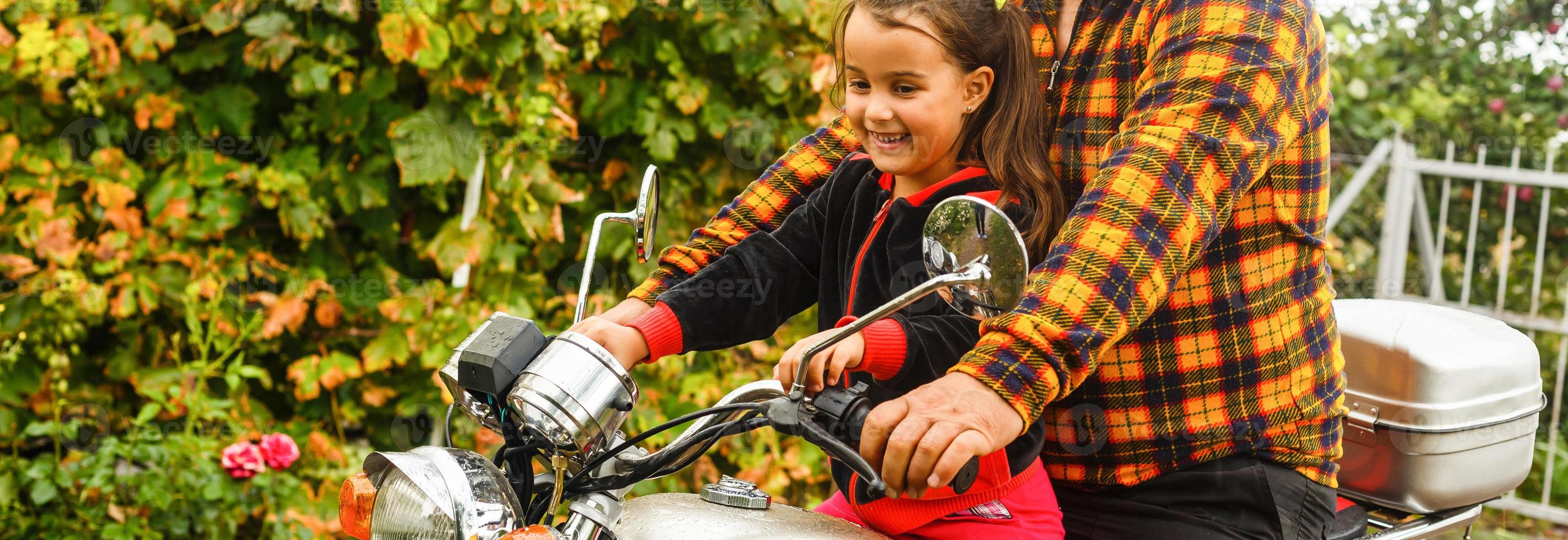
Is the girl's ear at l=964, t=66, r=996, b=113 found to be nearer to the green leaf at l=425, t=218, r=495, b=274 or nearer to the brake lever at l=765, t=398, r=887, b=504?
the brake lever at l=765, t=398, r=887, b=504

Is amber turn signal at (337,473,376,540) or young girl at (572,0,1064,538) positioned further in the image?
young girl at (572,0,1064,538)

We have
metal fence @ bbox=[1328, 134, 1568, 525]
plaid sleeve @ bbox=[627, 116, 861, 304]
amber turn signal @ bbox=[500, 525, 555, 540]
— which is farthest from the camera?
metal fence @ bbox=[1328, 134, 1568, 525]

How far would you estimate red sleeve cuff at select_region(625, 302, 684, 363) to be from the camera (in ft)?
5.66

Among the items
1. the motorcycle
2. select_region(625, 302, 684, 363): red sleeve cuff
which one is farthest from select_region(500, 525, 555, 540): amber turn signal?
select_region(625, 302, 684, 363): red sleeve cuff

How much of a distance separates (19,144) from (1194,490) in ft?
11.1

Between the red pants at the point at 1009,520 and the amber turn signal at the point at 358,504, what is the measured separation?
651mm

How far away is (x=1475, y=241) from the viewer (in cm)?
595

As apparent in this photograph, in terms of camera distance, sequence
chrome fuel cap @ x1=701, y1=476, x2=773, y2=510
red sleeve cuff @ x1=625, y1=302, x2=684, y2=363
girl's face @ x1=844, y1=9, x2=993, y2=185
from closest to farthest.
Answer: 1. chrome fuel cap @ x1=701, y1=476, x2=773, y2=510
2. girl's face @ x1=844, y1=9, x2=993, y2=185
3. red sleeve cuff @ x1=625, y1=302, x2=684, y2=363

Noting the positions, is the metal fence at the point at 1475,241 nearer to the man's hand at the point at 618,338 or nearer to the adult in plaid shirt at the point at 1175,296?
the adult in plaid shirt at the point at 1175,296

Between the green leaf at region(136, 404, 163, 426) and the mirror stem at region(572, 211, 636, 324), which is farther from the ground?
the mirror stem at region(572, 211, 636, 324)

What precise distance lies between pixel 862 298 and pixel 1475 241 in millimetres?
5320

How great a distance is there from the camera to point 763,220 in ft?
6.62

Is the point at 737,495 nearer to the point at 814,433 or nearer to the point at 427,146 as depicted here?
the point at 814,433

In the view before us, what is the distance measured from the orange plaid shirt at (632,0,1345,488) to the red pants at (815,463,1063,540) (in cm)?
15
